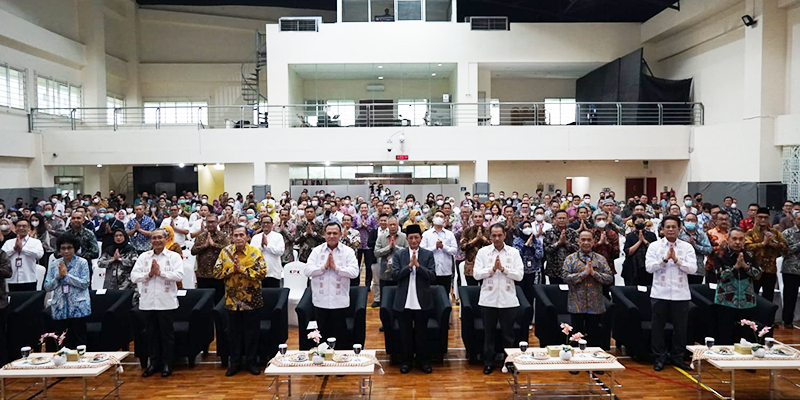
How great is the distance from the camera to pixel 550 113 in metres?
23.5

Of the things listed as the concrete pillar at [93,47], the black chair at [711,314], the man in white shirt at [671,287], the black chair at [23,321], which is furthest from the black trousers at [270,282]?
the concrete pillar at [93,47]

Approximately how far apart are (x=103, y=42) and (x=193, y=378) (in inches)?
747

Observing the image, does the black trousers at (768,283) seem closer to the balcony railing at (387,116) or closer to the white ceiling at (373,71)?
the balcony railing at (387,116)

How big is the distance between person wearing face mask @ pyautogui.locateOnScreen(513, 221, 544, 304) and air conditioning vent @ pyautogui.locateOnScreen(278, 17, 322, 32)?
14.0 metres

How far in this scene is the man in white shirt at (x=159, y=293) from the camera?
6.29 meters

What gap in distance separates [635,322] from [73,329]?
22.3ft

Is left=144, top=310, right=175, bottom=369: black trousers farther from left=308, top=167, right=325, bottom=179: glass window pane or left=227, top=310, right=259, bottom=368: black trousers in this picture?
left=308, top=167, right=325, bottom=179: glass window pane

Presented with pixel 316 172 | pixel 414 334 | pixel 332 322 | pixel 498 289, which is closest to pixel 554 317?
pixel 498 289

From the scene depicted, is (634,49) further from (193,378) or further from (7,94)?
(7,94)

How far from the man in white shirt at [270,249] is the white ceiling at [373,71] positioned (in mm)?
13000

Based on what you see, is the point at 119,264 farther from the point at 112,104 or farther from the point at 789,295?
the point at 112,104

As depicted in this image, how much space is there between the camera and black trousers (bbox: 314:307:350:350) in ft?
21.1

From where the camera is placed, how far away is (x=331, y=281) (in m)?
6.38

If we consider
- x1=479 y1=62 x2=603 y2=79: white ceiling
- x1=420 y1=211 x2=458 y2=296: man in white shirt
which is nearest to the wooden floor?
x1=420 y1=211 x2=458 y2=296: man in white shirt
